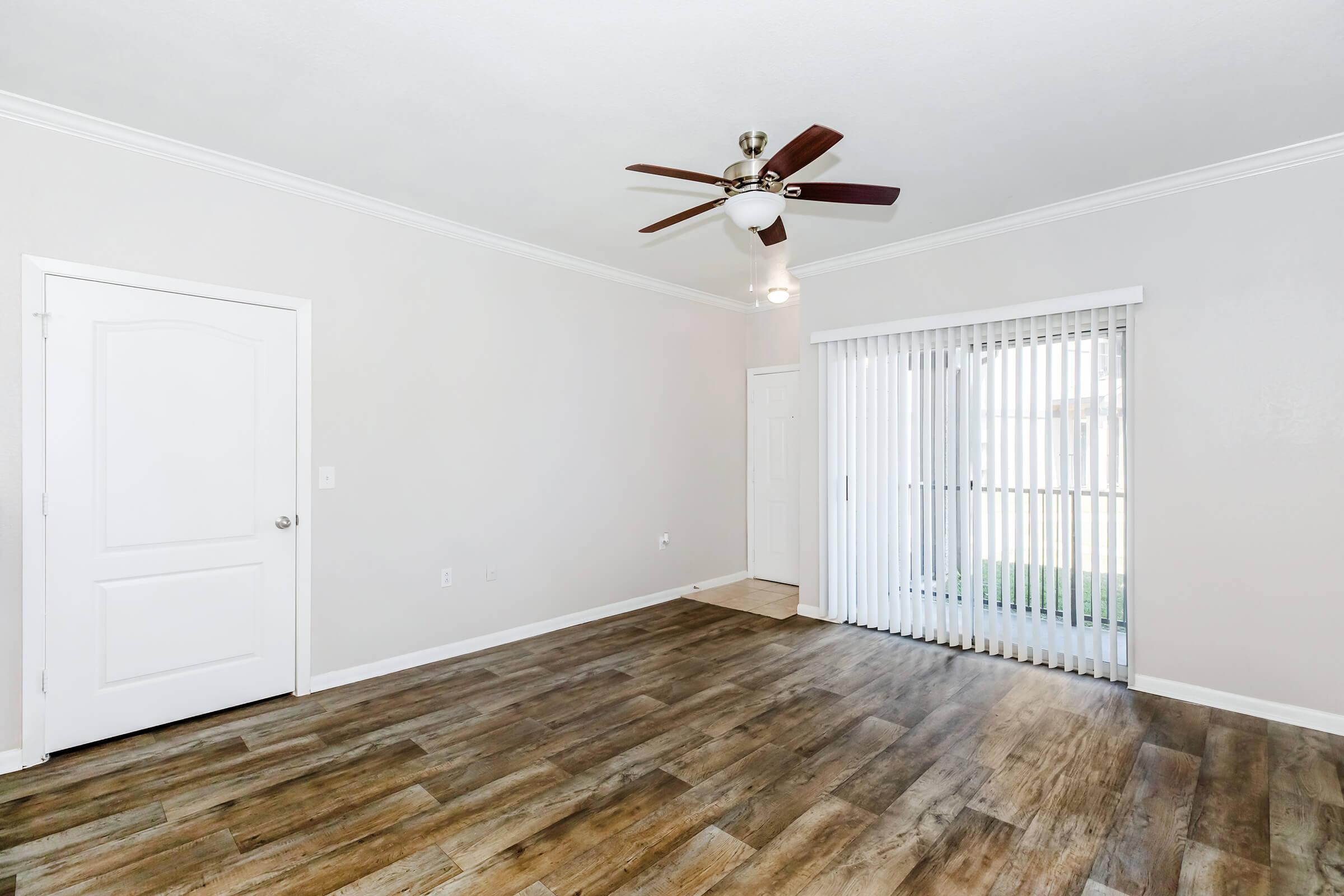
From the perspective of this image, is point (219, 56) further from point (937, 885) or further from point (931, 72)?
point (937, 885)

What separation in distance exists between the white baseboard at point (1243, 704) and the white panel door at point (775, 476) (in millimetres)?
2936

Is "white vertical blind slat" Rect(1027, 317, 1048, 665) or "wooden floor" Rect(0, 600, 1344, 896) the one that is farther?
"white vertical blind slat" Rect(1027, 317, 1048, 665)

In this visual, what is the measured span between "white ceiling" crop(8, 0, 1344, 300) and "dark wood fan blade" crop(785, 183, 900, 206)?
0.35m

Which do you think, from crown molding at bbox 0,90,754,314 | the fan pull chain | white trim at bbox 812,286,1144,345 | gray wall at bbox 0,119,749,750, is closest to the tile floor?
gray wall at bbox 0,119,749,750

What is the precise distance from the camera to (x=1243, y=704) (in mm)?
3271

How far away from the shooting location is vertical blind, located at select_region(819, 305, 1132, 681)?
3.74 m

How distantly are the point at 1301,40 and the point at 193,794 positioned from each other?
5058 mm

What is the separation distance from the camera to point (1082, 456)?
378cm

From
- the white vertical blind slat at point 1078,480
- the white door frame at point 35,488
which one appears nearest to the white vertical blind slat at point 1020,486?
the white vertical blind slat at point 1078,480

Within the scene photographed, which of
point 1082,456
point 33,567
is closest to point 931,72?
point 1082,456

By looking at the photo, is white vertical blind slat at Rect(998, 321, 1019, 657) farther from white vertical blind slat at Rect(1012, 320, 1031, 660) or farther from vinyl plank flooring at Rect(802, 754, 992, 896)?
vinyl plank flooring at Rect(802, 754, 992, 896)

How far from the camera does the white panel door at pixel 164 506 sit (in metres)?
2.84

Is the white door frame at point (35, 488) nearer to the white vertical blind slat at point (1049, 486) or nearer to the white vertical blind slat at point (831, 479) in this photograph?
the white vertical blind slat at point (831, 479)

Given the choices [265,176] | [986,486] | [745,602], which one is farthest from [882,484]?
[265,176]
